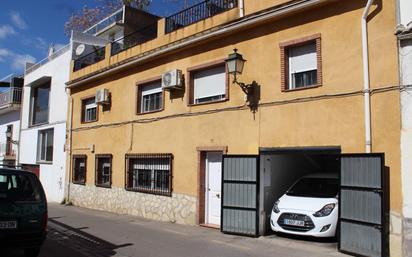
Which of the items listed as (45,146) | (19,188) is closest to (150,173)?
(19,188)

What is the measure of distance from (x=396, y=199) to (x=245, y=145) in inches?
169

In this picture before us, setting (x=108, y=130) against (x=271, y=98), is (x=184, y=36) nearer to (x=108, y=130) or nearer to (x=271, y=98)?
(x=271, y=98)

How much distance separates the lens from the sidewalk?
9.42 m

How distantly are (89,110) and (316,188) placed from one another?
1233cm

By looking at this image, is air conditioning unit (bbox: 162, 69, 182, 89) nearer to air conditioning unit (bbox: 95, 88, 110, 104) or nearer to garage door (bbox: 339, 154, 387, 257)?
air conditioning unit (bbox: 95, 88, 110, 104)

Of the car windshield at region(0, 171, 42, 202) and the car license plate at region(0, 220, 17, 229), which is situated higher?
the car windshield at region(0, 171, 42, 202)

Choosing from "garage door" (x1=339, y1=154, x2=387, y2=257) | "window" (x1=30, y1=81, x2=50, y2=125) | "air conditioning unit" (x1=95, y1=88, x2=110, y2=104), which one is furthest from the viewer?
"window" (x1=30, y1=81, x2=50, y2=125)

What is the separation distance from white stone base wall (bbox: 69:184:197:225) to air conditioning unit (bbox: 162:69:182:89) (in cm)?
341

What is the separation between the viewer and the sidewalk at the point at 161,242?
9422 millimetres

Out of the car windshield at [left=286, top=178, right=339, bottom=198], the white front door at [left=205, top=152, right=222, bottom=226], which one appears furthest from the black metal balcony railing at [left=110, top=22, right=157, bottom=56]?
the car windshield at [left=286, top=178, right=339, bottom=198]

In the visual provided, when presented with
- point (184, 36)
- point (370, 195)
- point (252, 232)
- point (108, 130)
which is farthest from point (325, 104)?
point (108, 130)

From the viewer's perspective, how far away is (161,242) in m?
10.6

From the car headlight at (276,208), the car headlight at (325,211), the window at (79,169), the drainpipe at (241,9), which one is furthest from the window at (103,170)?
the car headlight at (325,211)

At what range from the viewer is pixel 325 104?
33.8ft
